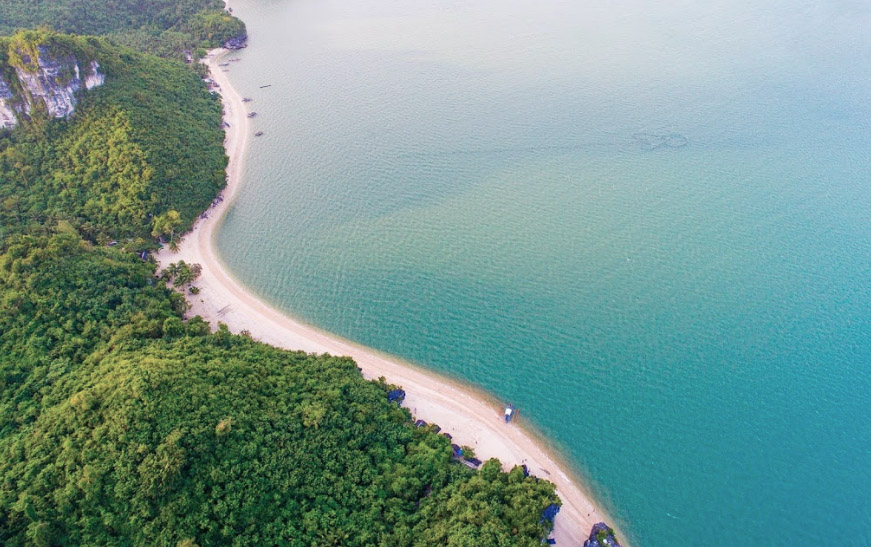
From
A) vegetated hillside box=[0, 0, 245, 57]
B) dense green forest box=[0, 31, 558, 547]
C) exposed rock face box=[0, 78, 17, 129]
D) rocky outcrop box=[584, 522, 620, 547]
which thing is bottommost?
rocky outcrop box=[584, 522, 620, 547]

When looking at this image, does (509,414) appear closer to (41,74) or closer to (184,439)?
(184,439)

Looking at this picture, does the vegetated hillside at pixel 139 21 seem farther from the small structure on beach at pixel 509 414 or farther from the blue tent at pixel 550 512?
the blue tent at pixel 550 512

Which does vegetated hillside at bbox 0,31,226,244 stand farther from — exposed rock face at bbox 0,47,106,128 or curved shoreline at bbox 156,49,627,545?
curved shoreline at bbox 156,49,627,545

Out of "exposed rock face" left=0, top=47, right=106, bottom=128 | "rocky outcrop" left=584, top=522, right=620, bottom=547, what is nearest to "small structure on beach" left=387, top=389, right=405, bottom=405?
"rocky outcrop" left=584, top=522, right=620, bottom=547

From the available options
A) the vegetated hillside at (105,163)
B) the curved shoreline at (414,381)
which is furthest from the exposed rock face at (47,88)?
the curved shoreline at (414,381)

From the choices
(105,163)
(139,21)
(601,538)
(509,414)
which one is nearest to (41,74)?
(105,163)

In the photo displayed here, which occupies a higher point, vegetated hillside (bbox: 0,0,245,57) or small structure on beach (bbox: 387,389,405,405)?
vegetated hillside (bbox: 0,0,245,57)
